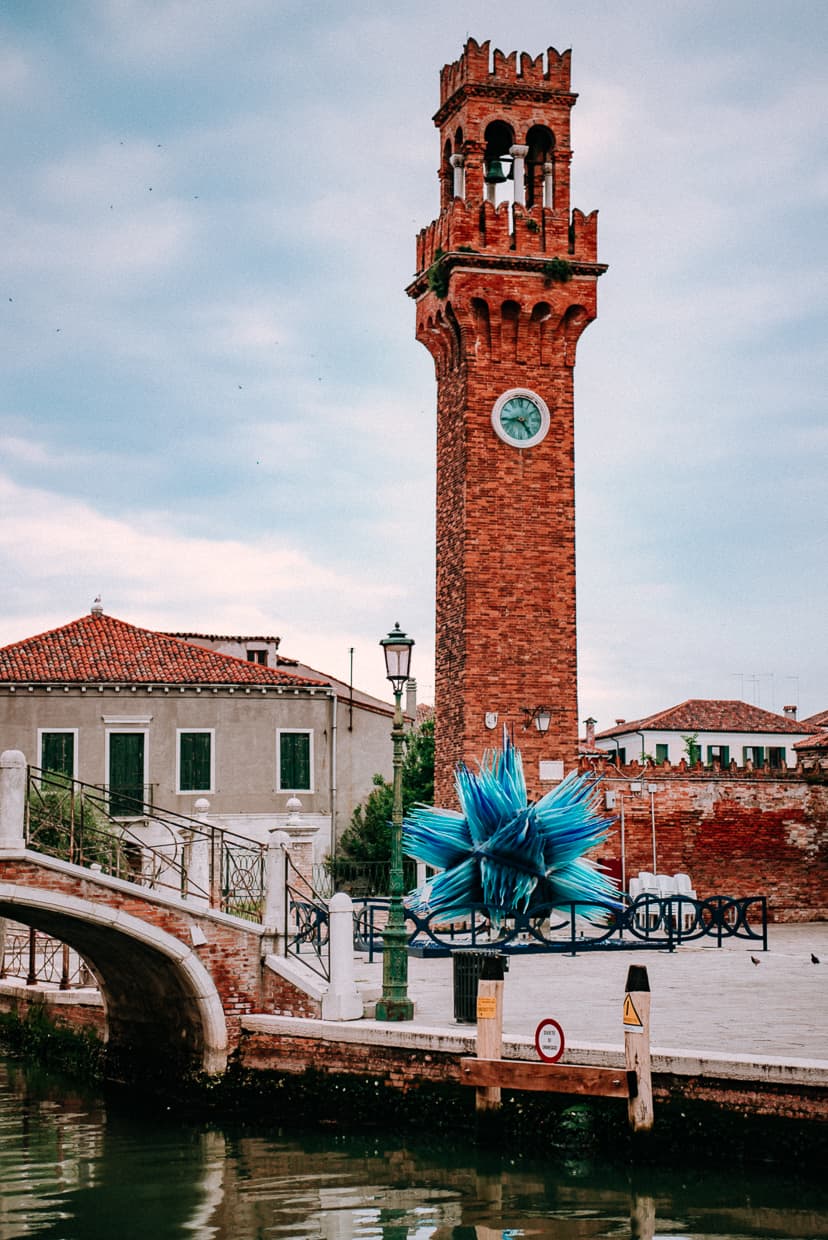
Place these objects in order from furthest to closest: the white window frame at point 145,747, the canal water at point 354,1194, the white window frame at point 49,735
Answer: the white window frame at point 145,747, the white window frame at point 49,735, the canal water at point 354,1194

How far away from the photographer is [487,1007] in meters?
11.7

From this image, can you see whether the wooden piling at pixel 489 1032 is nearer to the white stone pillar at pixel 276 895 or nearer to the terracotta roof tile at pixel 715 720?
the white stone pillar at pixel 276 895

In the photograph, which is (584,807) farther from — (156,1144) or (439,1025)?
(156,1144)

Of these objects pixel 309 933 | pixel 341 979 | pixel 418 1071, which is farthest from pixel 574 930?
pixel 418 1071

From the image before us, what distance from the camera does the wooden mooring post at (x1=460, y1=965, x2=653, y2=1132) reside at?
10.8 m

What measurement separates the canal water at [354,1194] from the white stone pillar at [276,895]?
194 centimetres

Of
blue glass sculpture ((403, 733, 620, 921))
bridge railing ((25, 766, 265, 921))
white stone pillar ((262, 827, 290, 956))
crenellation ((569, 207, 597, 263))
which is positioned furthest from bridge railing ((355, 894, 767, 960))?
crenellation ((569, 207, 597, 263))

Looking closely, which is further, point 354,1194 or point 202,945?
point 202,945

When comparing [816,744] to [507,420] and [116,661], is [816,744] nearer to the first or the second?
[507,420]

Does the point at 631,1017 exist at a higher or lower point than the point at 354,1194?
higher

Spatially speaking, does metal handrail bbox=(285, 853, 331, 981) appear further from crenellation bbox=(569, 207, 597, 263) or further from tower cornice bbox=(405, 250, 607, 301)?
crenellation bbox=(569, 207, 597, 263)

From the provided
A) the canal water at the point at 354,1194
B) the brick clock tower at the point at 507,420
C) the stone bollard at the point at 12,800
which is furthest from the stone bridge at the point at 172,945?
the brick clock tower at the point at 507,420

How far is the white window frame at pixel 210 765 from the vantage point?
30.4 m

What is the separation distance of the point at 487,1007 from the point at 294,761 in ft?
65.2
